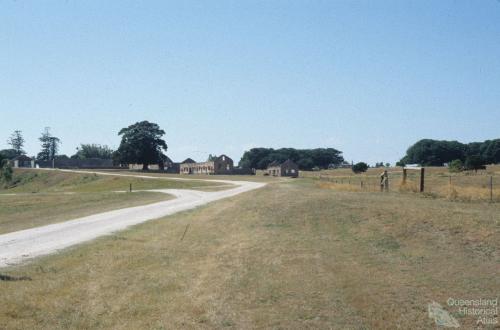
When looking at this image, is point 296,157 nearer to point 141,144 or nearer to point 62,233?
point 141,144

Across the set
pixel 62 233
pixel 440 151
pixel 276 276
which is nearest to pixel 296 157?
pixel 440 151

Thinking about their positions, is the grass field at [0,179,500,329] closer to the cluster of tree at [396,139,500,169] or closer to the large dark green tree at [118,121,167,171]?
the large dark green tree at [118,121,167,171]

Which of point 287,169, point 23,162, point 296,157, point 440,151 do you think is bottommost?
point 287,169

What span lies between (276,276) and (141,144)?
4217 inches

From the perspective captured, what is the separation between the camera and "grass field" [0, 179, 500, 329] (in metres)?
8.34

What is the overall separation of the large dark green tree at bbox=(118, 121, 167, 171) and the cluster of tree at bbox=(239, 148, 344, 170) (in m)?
59.7

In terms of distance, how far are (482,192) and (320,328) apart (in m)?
19.9

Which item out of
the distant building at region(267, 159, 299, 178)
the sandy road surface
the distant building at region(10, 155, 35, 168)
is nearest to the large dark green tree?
the distant building at region(267, 159, 299, 178)

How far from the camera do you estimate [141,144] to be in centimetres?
11475

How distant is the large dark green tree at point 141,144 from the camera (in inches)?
4498

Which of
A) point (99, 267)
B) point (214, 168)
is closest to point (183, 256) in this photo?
point (99, 267)

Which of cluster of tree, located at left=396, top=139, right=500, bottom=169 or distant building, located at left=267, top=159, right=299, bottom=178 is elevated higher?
cluster of tree, located at left=396, top=139, right=500, bottom=169

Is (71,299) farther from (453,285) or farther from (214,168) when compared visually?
(214,168)

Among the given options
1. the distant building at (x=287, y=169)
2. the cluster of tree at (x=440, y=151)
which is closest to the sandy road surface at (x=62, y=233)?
the distant building at (x=287, y=169)
